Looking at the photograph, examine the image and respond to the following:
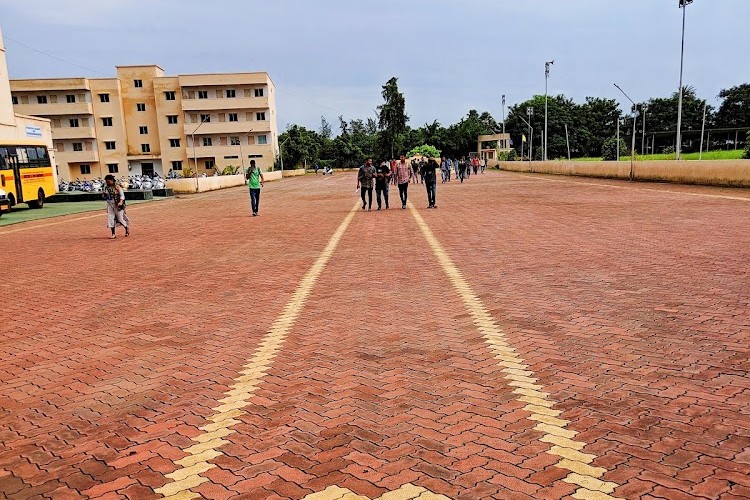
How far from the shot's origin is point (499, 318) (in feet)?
18.8

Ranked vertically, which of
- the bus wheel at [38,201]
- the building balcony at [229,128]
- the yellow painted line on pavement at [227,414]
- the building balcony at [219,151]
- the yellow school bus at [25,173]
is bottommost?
the yellow painted line on pavement at [227,414]

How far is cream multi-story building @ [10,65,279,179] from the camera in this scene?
67812 millimetres

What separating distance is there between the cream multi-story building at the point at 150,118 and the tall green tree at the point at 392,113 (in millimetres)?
27521

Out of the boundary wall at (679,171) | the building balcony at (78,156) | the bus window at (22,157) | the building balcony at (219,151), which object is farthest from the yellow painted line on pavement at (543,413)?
the building balcony at (78,156)

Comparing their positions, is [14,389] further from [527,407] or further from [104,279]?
[104,279]

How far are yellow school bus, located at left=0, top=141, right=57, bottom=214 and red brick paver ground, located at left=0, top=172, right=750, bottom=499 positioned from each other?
1702 cm

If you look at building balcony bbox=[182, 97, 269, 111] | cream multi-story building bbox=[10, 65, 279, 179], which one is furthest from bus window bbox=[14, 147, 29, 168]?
building balcony bbox=[182, 97, 269, 111]

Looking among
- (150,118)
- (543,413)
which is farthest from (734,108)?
(543,413)

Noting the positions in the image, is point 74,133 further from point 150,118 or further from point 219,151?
point 219,151

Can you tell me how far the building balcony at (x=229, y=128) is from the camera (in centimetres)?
6950

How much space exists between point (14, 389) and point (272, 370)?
1865 mm

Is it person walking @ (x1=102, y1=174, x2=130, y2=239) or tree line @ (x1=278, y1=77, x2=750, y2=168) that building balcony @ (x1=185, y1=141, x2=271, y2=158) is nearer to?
tree line @ (x1=278, y1=77, x2=750, y2=168)

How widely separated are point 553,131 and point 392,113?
→ 24.2 metres

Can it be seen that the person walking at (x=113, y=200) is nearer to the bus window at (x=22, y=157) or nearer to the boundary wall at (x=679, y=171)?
the bus window at (x=22, y=157)
